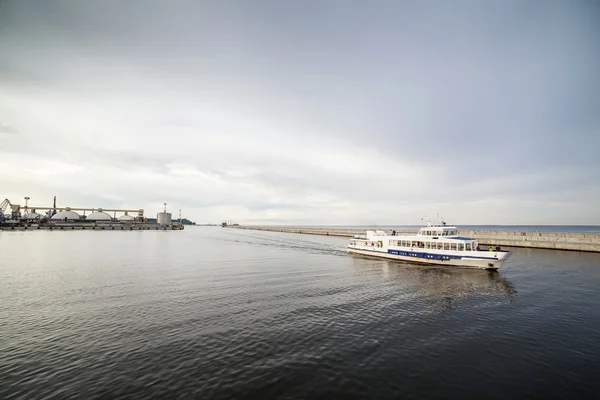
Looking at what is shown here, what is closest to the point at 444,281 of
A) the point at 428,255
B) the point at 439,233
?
the point at 428,255

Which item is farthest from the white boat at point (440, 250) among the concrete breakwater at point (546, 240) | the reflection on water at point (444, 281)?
the concrete breakwater at point (546, 240)

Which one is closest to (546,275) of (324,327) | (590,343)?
(590,343)

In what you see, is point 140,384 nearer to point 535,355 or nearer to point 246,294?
point 246,294

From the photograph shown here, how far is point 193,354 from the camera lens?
53.4 feet

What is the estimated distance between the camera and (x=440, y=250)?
4869 centimetres

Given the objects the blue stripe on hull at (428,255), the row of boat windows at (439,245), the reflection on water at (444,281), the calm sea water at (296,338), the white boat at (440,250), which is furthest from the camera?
the row of boat windows at (439,245)

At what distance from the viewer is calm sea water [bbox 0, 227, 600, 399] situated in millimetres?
13383

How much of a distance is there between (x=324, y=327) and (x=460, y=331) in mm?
11266

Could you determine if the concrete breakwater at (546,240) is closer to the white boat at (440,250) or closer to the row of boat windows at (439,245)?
the white boat at (440,250)

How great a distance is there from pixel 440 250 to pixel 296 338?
4109 cm

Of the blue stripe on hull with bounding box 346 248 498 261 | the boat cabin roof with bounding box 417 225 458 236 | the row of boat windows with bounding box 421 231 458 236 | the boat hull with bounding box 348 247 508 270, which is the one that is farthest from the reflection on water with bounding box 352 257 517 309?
the boat cabin roof with bounding box 417 225 458 236

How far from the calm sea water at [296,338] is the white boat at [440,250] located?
278 inches

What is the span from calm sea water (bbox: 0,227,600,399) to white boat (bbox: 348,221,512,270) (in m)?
7.06

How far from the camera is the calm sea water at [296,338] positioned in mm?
13383
